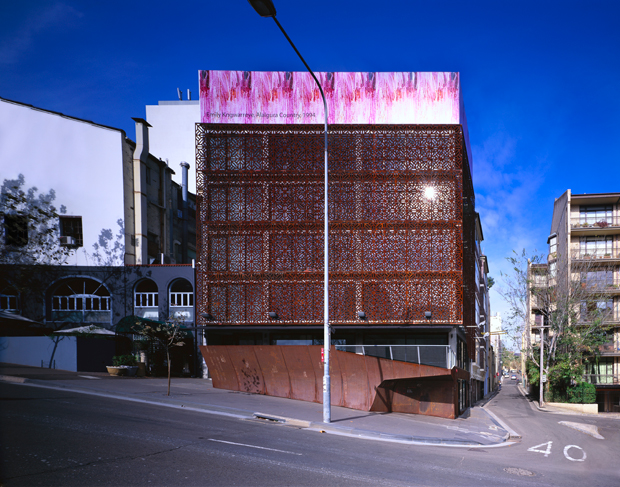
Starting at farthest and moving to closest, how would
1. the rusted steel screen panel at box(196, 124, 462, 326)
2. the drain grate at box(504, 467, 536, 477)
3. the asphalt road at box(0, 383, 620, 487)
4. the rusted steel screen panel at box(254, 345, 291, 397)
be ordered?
1. the rusted steel screen panel at box(196, 124, 462, 326)
2. the rusted steel screen panel at box(254, 345, 291, 397)
3. the drain grate at box(504, 467, 536, 477)
4. the asphalt road at box(0, 383, 620, 487)

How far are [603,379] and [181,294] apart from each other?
38412mm

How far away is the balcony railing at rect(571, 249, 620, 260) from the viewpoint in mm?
46219

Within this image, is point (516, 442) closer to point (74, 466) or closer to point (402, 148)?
point (74, 466)

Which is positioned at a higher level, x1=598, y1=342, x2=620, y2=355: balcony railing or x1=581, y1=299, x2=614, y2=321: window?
x1=581, y1=299, x2=614, y2=321: window

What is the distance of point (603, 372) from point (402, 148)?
103 feet

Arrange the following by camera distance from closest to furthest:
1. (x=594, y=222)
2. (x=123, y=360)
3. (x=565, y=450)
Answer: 1. (x=565, y=450)
2. (x=123, y=360)
3. (x=594, y=222)

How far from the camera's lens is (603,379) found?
45.0 m

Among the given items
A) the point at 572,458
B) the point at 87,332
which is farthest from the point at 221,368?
the point at 572,458

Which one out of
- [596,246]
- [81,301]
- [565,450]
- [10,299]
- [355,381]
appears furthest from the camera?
[596,246]

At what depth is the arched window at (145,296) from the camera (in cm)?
3656

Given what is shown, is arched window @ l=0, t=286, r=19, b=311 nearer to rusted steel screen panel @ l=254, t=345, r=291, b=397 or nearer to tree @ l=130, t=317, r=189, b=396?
tree @ l=130, t=317, r=189, b=396

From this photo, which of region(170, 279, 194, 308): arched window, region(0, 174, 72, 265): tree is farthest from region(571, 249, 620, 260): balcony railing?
region(0, 174, 72, 265): tree

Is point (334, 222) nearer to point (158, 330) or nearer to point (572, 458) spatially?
point (158, 330)

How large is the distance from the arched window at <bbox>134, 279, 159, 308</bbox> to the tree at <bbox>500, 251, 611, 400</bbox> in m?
30.6
